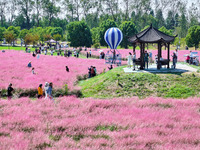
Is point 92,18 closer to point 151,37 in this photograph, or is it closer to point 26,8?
point 26,8

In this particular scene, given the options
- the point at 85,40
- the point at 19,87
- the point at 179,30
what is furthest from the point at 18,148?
the point at 179,30

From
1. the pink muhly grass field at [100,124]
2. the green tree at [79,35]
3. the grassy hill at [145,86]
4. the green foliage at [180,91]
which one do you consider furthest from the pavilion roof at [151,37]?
the green tree at [79,35]

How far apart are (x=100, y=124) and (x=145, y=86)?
927 cm

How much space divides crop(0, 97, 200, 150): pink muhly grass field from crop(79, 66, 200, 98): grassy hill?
325 cm

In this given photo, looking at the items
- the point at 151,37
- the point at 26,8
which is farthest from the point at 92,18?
the point at 151,37

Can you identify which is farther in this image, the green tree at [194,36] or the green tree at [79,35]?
the green tree at [79,35]

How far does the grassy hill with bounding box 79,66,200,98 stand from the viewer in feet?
60.2

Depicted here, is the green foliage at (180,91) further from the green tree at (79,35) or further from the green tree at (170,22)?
the green tree at (170,22)

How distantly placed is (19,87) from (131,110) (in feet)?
35.1

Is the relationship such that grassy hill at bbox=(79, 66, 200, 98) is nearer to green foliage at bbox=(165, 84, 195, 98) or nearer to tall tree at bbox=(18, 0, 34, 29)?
green foliage at bbox=(165, 84, 195, 98)

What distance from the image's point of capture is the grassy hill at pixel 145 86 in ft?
60.2

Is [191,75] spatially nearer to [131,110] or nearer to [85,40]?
[131,110]

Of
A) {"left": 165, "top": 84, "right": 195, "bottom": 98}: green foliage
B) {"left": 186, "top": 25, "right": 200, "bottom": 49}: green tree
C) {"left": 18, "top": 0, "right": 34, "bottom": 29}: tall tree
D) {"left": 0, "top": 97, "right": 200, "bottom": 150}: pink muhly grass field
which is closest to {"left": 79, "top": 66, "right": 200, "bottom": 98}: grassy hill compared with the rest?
{"left": 165, "top": 84, "right": 195, "bottom": 98}: green foliage

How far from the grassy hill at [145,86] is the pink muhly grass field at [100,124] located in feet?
10.7
